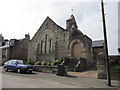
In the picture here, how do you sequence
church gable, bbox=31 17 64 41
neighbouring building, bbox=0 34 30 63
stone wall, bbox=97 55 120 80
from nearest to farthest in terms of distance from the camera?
stone wall, bbox=97 55 120 80 < church gable, bbox=31 17 64 41 < neighbouring building, bbox=0 34 30 63

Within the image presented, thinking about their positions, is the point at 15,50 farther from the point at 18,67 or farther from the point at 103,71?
the point at 103,71

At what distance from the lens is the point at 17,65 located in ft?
57.4

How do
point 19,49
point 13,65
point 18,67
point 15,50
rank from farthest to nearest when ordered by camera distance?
1. point 19,49
2. point 15,50
3. point 13,65
4. point 18,67

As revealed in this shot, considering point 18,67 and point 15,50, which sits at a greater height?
point 15,50

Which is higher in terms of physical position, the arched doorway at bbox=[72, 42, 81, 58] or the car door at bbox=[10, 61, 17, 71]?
the arched doorway at bbox=[72, 42, 81, 58]

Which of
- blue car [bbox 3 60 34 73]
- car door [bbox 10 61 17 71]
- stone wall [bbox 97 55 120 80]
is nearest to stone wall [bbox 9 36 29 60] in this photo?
blue car [bbox 3 60 34 73]

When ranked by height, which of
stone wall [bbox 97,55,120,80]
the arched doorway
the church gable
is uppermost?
the church gable

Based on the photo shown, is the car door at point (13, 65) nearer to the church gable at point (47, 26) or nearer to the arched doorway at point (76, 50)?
the arched doorway at point (76, 50)

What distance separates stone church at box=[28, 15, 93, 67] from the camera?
22969 millimetres

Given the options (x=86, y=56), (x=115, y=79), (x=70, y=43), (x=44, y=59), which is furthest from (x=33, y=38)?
(x=115, y=79)

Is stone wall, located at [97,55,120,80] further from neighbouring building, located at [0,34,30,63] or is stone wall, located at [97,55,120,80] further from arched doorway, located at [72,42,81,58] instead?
neighbouring building, located at [0,34,30,63]

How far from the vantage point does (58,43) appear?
2631cm

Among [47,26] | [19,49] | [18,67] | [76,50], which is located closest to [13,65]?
[18,67]

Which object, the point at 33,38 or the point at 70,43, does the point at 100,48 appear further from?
the point at 33,38
